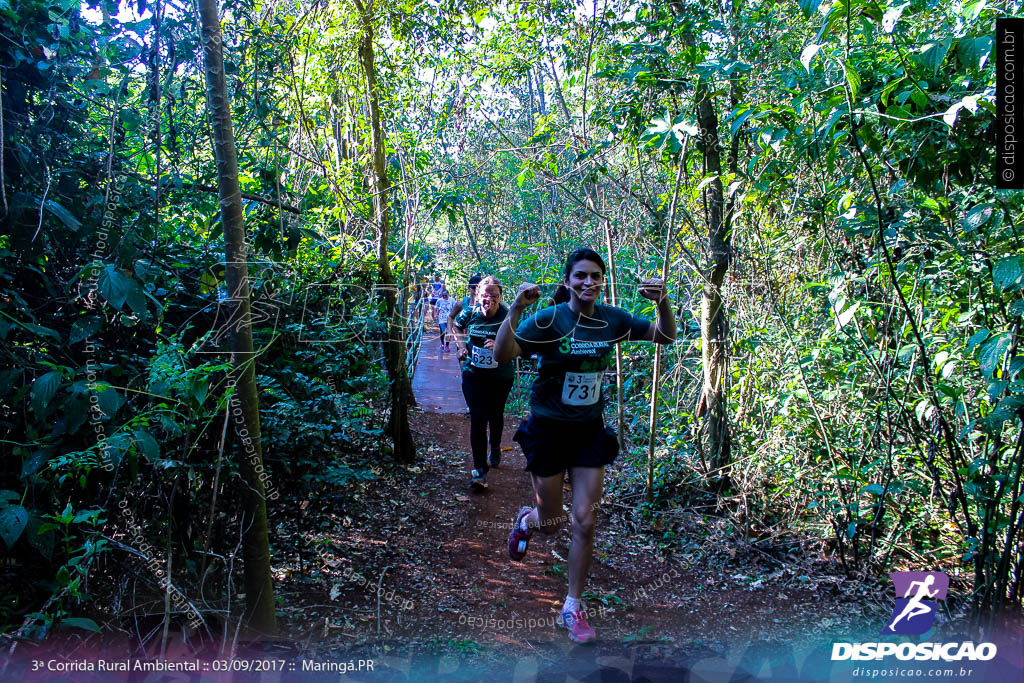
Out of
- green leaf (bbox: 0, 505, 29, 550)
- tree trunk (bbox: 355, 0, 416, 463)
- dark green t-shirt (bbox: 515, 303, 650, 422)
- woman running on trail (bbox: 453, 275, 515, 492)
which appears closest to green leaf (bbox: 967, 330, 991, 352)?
dark green t-shirt (bbox: 515, 303, 650, 422)

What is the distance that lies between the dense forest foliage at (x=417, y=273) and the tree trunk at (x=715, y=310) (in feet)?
0.08

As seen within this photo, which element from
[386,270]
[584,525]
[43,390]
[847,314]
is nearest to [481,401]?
[386,270]

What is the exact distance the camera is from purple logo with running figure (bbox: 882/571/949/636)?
10.5 ft

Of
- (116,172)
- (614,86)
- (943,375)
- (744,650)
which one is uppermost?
(614,86)

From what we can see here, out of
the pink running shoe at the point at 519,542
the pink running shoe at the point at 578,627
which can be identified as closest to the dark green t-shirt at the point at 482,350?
the pink running shoe at the point at 519,542

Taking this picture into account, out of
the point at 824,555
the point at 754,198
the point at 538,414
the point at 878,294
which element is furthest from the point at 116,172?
the point at 824,555

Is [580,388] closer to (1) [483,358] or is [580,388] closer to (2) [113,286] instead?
(1) [483,358]

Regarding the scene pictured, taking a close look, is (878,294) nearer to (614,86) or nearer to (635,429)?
(614,86)

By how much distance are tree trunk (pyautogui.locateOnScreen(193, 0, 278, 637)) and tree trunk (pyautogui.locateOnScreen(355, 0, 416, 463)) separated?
3.07m

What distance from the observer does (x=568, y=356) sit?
3531 mm

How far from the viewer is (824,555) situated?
13.4 feet

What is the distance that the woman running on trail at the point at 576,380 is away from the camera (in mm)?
3418

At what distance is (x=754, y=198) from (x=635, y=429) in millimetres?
3471

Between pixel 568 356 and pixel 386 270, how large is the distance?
115 inches
